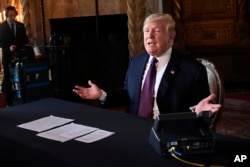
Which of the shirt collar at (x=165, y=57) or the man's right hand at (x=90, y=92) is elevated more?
the shirt collar at (x=165, y=57)

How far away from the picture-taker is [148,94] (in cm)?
218

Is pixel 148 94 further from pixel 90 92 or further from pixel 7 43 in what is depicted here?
pixel 7 43

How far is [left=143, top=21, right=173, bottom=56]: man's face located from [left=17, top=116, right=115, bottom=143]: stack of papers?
0.61 metres

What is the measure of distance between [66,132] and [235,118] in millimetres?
2914

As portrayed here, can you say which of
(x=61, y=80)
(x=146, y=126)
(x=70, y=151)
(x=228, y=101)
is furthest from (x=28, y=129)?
(x=61, y=80)

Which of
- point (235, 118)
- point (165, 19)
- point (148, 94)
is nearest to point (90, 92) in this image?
point (148, 94)

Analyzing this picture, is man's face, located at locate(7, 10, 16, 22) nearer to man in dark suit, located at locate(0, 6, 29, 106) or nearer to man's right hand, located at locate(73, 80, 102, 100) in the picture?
man in dark suit, located at locate(0, 6, 29, 106)

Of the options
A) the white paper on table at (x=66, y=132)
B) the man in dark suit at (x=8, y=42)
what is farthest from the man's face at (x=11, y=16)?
the white paper on table at (x=66, y=132)

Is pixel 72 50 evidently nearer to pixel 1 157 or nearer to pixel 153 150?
pixel 1 157

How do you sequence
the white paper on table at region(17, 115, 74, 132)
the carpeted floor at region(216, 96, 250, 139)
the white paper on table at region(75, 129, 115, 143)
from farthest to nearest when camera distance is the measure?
1. the carpeted floor at region(216, 96, 250, 139)
2. the white paper on table at region(17, 115, 74, 132)
3. the white paper on table at region(75, 129, 115, 143)

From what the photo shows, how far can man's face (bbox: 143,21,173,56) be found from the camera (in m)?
2.13

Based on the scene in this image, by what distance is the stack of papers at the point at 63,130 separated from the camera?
1.64 meters

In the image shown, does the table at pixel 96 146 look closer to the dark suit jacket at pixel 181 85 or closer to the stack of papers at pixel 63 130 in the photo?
the stack of papers at pixel 63 130

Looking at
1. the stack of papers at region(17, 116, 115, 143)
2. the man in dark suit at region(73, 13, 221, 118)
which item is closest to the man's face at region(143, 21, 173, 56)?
the man in dark suit at region(73, 13, 221, 118)
